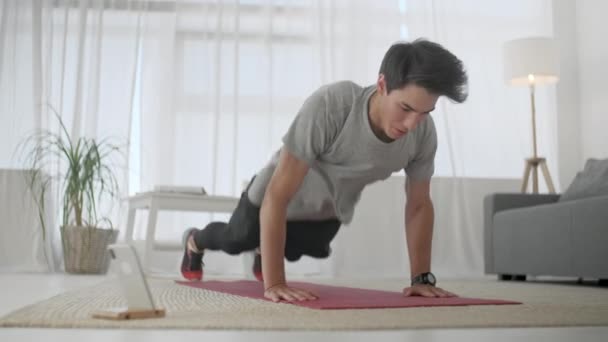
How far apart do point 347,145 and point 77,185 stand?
2773mm

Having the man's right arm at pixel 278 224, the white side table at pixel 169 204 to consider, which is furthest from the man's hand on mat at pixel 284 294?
the white side table at pixel 169 204

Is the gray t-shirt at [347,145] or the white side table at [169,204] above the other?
the gray t-shirt at [347,145]

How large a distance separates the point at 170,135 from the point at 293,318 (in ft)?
11.5

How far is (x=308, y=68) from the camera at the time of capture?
4984 millimetres

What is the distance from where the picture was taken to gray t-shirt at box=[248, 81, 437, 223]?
193 centimetres

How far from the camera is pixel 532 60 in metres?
4.61

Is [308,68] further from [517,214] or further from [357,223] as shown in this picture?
[517,214]

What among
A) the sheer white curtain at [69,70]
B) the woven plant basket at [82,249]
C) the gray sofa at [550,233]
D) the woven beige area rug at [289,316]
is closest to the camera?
the woven beige area rug at [289,316]

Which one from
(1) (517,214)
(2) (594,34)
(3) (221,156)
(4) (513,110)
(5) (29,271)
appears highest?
(2) (594,34)

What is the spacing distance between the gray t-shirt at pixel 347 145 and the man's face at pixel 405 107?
0.37ft

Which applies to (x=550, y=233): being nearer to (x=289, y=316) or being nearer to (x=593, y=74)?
(x=593, y=74)

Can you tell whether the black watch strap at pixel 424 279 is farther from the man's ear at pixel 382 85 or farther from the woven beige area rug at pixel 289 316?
the man's ear at pixel 382 85

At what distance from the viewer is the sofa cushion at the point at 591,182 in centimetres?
369

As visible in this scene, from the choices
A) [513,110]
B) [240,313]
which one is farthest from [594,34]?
[240,313]
